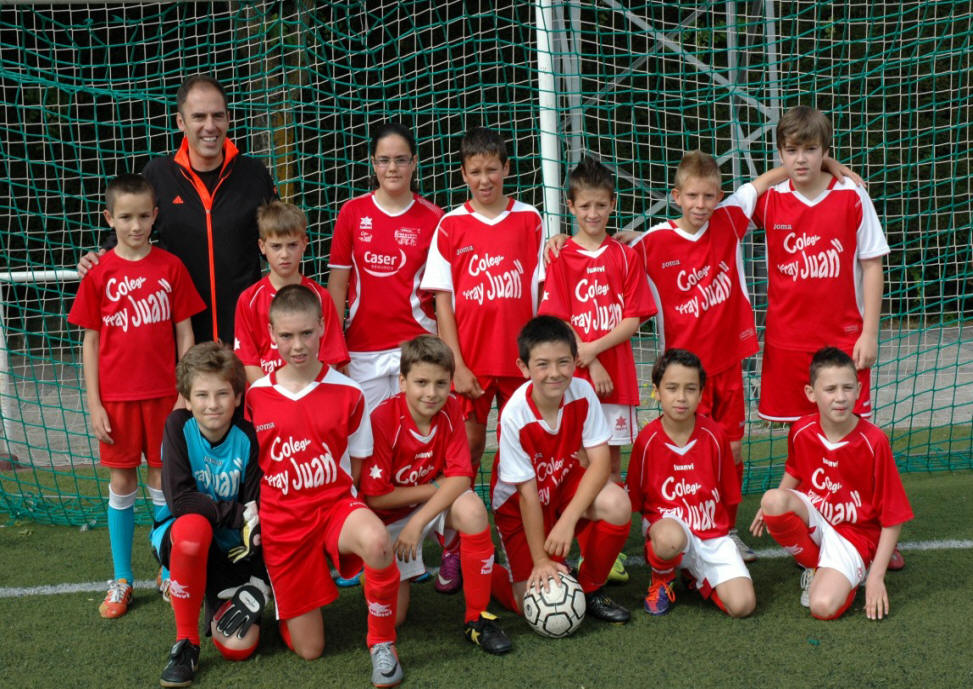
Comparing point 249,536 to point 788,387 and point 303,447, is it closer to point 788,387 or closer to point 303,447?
point 303,447

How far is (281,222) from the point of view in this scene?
321 cm

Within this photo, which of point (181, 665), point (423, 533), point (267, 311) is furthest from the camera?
point (267, 311)

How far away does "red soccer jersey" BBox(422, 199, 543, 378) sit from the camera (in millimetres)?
3457

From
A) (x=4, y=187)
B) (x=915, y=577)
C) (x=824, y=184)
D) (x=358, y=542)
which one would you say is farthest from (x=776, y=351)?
(x=4, y=187)

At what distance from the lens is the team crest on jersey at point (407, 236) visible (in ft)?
11.6

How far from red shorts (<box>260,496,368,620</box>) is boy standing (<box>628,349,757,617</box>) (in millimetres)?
965

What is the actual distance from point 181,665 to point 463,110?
9.07 ft

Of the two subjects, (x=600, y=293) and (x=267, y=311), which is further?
(x=600, y=293)

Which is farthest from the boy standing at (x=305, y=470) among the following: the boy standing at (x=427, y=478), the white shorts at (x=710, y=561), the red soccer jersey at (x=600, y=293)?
the white shorts at (x=710, y=561)

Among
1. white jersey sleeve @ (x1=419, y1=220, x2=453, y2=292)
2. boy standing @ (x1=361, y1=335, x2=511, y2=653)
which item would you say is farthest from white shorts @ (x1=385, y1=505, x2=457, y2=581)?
white jersey sleeve @ (x1=419, y1=220, x2=453, y2=292)

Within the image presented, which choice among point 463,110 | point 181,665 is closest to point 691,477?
point 181,665

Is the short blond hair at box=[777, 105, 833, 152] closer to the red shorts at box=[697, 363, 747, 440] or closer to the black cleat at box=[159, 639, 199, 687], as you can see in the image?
the red shorts at box=[697, 363, 747, 440]

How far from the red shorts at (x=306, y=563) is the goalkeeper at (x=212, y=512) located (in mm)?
77

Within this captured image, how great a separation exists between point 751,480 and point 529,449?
1.91 metres
